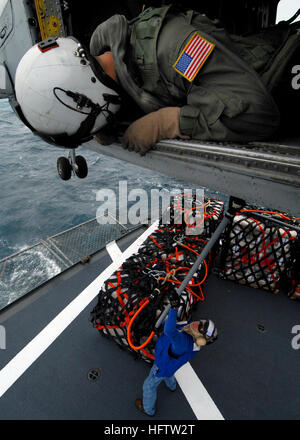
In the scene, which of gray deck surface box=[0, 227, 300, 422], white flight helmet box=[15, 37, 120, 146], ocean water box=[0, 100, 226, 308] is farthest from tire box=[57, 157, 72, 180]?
ocean water box=[0, 100, 226, 308]

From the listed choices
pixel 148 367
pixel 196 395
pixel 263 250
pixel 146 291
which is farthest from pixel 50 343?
pixel 263 250

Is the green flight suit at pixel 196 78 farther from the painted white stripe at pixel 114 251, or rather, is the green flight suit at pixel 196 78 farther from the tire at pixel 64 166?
the painted white stripe at pixel 114 251

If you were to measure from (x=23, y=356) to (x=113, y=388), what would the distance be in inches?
52.7

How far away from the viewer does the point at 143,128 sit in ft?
5.94

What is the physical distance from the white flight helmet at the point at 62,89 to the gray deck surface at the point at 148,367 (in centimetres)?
286

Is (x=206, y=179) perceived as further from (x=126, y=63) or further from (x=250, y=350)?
(x=250, y=350)

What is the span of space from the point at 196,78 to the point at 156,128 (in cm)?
45

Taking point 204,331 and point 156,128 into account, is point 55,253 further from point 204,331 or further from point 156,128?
point 156,128

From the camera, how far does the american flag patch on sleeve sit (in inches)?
61.4

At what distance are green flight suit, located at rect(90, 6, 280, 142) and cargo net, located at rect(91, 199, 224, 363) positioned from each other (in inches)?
73.9

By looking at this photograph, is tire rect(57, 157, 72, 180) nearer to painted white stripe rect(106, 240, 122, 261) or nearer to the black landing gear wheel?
the black landing gear wheel

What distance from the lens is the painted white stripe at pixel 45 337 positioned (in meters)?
3.01

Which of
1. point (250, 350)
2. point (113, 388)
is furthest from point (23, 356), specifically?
point (250, 350)
